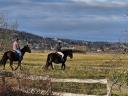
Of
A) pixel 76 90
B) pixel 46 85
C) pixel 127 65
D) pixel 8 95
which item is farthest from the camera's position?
pixel 76 90

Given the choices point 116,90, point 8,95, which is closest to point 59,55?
point 116,90

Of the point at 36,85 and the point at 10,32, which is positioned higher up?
the point at 36,85

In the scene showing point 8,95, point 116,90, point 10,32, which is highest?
point 8,95

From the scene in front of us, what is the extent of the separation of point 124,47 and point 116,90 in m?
4.94

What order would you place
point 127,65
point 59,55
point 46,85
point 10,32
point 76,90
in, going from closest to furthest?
1. point 46,85
2. point 127,65
3. point 76,90
4. point 59,55
5. point 10,32

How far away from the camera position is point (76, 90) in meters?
24.8

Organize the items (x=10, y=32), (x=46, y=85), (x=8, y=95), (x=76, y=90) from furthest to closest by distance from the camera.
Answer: (x=10, y=32) → (x=76, y=90) → (x=46, y=85) → (x=8, y=95)

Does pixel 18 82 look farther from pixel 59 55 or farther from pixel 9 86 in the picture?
pixel 59 55

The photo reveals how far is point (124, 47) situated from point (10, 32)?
5519 centimetres

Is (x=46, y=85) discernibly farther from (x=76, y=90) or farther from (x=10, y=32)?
(x=10, y=32)

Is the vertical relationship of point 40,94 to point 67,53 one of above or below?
above

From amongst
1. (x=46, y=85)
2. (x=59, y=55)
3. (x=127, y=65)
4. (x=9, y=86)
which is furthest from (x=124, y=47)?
(x=59, y=55)

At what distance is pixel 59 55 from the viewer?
1747 inches

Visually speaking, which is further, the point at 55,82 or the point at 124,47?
the point at 55,82
